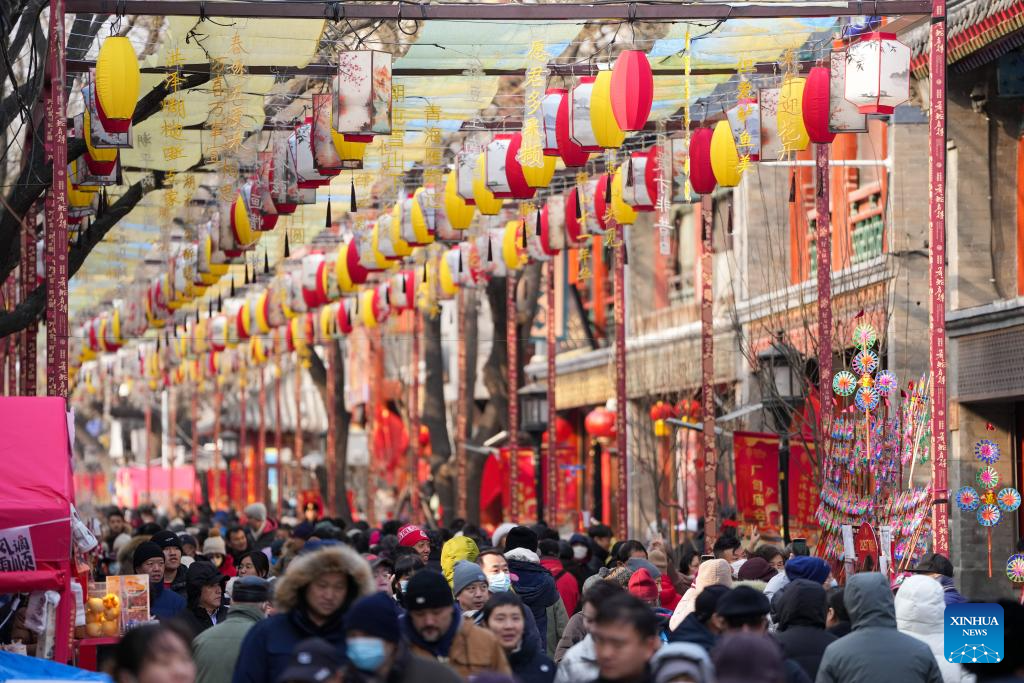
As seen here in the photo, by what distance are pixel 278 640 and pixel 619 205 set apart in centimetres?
1453

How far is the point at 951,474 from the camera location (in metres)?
24.2

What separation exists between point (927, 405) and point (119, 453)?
93.7 metres

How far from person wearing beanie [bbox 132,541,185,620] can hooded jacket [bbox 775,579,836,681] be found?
600 cm

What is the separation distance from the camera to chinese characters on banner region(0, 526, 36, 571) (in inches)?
510

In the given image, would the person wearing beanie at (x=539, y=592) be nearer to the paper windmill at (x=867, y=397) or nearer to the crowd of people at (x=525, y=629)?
the crowd of people at (x=525, y=629)

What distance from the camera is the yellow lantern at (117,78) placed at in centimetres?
1759

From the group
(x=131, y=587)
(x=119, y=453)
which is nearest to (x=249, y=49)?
(x=131, y=587)

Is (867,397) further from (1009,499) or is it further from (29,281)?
(29,281)

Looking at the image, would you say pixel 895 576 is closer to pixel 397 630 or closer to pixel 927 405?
pixel 927 405

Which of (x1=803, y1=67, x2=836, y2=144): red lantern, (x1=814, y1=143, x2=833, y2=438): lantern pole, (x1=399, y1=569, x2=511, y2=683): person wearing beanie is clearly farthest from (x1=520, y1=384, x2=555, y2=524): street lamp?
(x1=399, y1=569, x2=511, y2=683): person wearing beanie

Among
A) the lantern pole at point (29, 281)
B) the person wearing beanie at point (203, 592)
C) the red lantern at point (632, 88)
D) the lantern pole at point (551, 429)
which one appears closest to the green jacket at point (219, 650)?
the person wearing beanie at point (203, 592)

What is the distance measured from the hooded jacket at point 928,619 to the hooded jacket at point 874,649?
1100 mm

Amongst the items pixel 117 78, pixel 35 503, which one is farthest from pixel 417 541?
pixel 117 78

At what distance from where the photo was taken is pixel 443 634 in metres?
9.16
